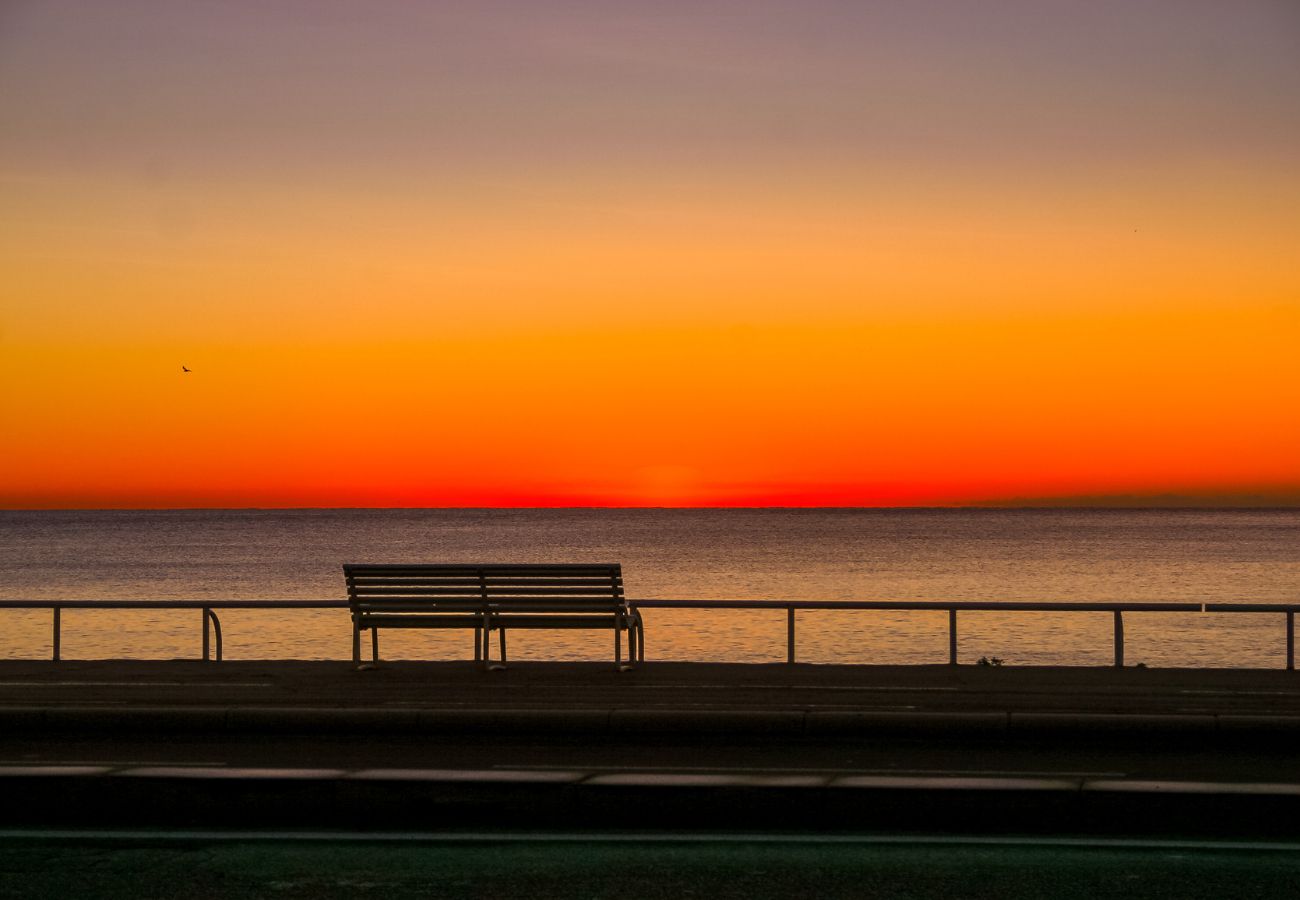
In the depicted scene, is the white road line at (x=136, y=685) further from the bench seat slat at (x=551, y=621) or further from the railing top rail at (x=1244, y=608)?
the railing top rail at (x=1244, y=608)

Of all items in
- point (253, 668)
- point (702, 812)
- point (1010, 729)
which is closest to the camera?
point (702, 812)

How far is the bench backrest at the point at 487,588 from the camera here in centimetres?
1508

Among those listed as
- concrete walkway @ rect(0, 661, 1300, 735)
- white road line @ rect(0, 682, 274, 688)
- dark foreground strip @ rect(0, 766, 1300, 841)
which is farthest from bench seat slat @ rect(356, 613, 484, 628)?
dark foreground strip @ rect(0, 766, 1300, 841)

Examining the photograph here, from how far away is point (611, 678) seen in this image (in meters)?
14.7

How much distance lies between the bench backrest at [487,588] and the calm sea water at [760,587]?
12209 millimetres

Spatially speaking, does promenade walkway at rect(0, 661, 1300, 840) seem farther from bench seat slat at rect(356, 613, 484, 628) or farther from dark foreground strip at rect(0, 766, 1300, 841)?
bench seat slat at rect(356, 613, 484, 628)

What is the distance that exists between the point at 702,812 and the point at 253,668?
8482mm

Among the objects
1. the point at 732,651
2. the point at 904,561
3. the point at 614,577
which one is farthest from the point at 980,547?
the point at 614,577

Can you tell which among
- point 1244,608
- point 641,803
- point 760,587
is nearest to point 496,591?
point 641,803

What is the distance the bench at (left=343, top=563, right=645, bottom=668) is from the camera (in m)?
15.0

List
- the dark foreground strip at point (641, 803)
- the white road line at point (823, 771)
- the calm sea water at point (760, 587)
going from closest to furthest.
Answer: the dark foreground strip at point (641, 803), the white road line at point (823, 771), the calm sea water at point (760, 587)

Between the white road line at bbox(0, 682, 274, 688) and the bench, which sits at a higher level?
the bench

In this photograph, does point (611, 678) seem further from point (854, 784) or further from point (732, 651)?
point (732, 651)

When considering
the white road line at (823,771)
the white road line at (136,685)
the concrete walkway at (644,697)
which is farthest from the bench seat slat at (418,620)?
the white road line at (823,771)
